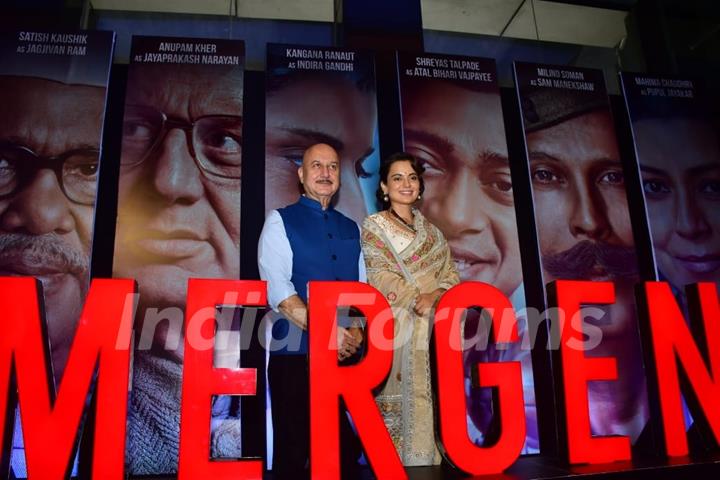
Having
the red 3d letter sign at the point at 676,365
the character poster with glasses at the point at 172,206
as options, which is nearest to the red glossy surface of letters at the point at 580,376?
the red 3d letter sign at the point at 676,365

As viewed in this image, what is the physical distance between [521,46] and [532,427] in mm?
3756

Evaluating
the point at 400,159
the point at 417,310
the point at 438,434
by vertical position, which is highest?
the point at 400,159

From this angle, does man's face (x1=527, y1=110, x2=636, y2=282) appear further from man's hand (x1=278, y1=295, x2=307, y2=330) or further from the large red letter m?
the large red letter m

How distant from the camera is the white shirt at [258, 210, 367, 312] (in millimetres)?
2605

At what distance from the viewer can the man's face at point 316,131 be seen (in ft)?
10.0

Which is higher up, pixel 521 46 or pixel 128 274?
pixel 521 46

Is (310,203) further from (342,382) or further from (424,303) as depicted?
(342,382)

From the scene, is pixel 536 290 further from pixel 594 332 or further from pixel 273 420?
pixel 273 420

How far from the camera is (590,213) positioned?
3377 millimetres

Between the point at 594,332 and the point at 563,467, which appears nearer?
the point at 563,467

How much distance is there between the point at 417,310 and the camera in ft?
8.78

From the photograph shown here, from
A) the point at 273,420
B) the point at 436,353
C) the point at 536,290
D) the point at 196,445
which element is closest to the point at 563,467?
the point at 436,353

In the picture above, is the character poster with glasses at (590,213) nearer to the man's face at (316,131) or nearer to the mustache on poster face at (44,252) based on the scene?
the man's face at (316,131)

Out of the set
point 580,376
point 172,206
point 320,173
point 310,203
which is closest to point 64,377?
point 172,206
